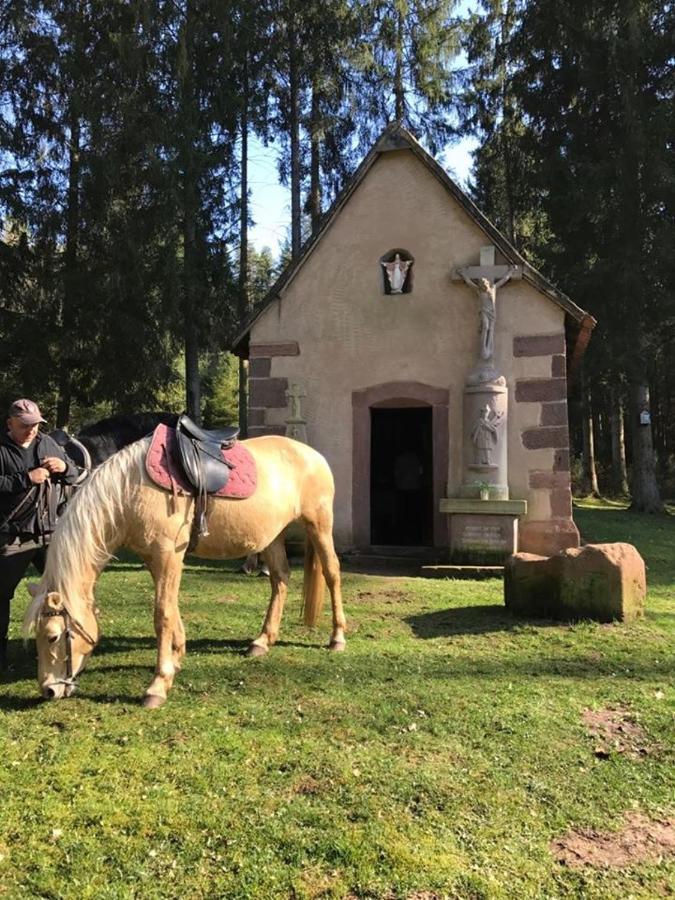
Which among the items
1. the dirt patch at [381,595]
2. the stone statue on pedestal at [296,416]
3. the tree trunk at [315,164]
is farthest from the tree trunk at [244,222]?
the dirt patch at [381,595]

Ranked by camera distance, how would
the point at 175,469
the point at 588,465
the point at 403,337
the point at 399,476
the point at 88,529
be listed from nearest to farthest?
1. the point at 88,529
2. the point at 175,469
3. the point at 403,337
4. the point at 399,476
5. the point at 588,465

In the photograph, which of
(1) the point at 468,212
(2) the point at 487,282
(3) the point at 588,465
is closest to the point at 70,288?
(1) the point at 468,212

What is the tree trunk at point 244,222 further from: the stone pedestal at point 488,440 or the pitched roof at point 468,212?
Answer: the stone pedestal at point 488,440

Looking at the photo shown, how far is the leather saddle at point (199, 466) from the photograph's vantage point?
4.33m

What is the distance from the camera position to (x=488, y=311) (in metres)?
9.30

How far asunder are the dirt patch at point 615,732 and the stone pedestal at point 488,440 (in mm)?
5069

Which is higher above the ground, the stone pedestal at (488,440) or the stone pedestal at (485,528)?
the stone pedestal at (488,440)

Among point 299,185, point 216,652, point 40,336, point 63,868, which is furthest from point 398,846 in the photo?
point 299,185

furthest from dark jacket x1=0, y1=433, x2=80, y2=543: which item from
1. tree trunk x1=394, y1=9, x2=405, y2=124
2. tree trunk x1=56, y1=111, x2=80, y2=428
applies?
tree trunk x1=394, y1=9, x2=405, y2=124

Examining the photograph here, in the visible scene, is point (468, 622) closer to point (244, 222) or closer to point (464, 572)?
point (464, 572)

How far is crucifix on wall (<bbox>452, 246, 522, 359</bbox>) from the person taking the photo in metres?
9.30

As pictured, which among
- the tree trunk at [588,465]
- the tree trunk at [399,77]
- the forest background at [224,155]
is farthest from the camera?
the tree trunk at [588,465]

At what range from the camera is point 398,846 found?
2625 millimetres

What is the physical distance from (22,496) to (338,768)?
9.21 feet
